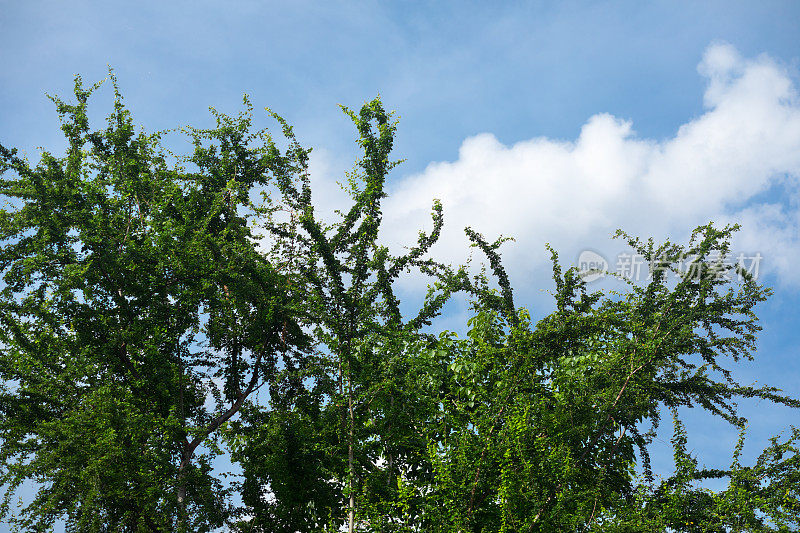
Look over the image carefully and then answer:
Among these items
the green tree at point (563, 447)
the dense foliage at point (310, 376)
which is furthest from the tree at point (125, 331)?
the green tree at point (563, 447)

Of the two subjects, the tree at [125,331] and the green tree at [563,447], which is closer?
the green tree at [563,447]

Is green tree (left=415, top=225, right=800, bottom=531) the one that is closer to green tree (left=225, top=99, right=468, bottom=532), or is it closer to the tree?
green tree (left=225, top=99, right=468, bottom=532)

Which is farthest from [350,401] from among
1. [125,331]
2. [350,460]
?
[125,331]

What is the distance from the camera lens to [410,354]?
1318cm

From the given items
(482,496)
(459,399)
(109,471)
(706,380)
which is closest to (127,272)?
(109,471)

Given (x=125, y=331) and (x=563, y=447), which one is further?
(x=125, y=331)

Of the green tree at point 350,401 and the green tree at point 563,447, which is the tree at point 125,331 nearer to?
the green tree at point 350,401

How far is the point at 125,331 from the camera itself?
15.7 metres

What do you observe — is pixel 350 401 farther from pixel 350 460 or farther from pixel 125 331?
pixel 125 331

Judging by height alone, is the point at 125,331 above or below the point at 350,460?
above

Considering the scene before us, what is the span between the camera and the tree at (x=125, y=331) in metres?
13.6

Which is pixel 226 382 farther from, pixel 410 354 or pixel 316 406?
pixel 410 354

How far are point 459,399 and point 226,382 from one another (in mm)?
9197

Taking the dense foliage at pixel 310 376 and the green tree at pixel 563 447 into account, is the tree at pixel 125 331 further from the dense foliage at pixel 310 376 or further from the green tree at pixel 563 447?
the green tree at pixel 563 447
